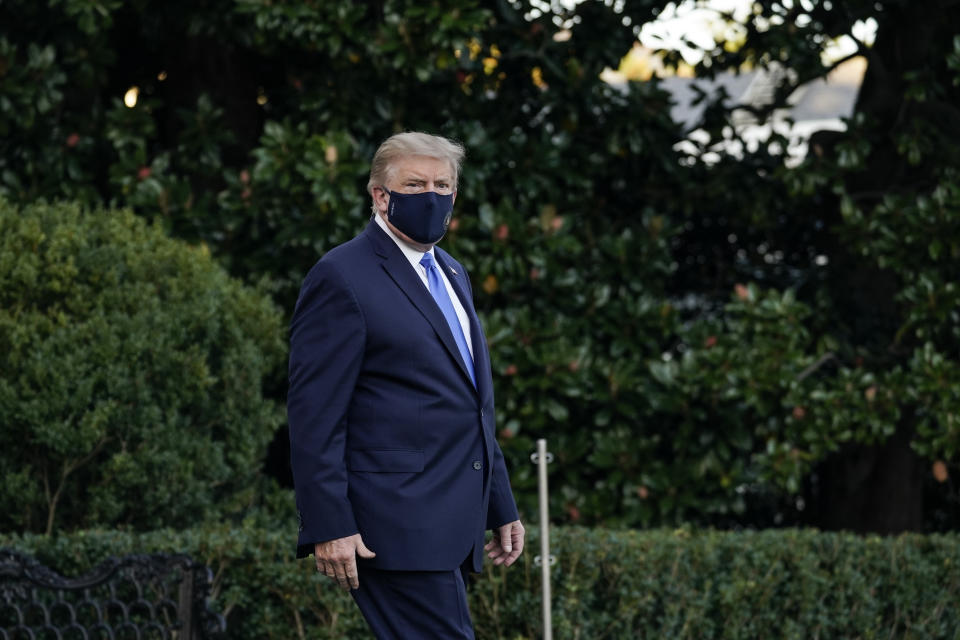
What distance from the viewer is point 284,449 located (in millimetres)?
8469

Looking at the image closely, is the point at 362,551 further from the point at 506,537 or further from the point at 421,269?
the point at 421,269

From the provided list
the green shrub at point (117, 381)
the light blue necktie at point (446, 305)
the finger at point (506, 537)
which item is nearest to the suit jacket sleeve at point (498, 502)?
the finger at point (506, 537)

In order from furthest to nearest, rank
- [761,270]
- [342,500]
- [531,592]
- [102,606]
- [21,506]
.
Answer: [761,270]
[21,506]
[531,592]
[102,606]
[342,500]

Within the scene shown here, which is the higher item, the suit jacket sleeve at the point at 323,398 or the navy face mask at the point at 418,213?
the navy face mask at the point at 418,213

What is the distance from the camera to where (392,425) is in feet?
10.3

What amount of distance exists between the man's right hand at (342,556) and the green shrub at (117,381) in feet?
9.70

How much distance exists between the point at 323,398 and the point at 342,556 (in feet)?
1.21

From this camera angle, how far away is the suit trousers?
10.3ft

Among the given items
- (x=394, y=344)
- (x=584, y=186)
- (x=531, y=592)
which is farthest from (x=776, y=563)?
(x=394, y=344)

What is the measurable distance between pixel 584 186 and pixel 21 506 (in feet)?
12.3

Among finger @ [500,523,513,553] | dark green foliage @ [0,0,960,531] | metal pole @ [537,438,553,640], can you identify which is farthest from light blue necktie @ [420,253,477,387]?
dark green foliage @ [0,0,960,531]

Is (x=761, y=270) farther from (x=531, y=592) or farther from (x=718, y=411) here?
(x=531, y=592)

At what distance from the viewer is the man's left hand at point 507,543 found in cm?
355

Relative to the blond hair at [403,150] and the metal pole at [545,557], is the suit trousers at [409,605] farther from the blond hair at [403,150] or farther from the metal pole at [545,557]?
the metal pole at [545,557]
